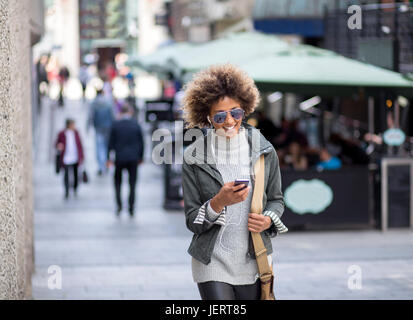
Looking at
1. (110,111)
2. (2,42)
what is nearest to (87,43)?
(110,111)

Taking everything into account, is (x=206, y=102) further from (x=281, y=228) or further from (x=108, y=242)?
(x=108, y=242)

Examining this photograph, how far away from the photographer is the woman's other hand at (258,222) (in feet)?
15.0

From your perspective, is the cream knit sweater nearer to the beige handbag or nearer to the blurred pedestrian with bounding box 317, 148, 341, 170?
the beige handbag

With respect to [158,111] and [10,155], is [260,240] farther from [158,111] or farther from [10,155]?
[158,111]

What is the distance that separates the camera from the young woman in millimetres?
4660

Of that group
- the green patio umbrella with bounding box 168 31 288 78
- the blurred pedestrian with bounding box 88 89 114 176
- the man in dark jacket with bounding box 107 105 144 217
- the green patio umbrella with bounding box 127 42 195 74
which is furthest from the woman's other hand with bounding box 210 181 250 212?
the green patio umbrella with bounding box 127 42 195 74

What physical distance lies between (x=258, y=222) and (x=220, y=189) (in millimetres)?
256

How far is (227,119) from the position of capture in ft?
15.3

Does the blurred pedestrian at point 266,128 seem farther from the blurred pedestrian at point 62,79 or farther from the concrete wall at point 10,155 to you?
the blurred pedestrian at point 62,79

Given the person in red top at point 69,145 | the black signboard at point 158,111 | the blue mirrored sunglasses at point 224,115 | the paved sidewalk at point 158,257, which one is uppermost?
the blue mirrored sunglasses at point 224,115

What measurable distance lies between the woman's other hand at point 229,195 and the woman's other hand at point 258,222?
0.19m

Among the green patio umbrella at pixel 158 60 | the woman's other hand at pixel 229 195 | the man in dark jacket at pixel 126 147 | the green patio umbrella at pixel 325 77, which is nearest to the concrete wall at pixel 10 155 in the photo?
the woman's other hand at pixel 229 195

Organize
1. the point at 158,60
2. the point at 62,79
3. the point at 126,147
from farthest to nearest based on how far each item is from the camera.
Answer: the point at 62,79, the point at 158,60, the point at 126,147

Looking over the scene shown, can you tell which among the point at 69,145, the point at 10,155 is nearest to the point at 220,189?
the point at 10,155
